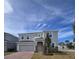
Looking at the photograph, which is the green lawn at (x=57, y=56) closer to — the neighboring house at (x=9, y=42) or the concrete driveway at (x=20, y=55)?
the concrete driveway at (x=20, y=55)

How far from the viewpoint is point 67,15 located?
2760 mm

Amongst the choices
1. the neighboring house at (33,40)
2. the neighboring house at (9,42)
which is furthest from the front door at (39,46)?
the neighboring house at (9,42)

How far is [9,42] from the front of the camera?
9.04 ft

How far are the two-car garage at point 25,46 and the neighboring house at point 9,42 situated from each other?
53 mm

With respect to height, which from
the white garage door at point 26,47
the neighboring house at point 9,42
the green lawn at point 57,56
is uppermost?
the neighboring house at point 9,42

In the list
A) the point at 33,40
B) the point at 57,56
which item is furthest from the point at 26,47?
the point at 57,56

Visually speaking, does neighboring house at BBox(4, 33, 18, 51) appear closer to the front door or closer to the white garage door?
the white garage door

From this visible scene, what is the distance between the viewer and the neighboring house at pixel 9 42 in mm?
2752

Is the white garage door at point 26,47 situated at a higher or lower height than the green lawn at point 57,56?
higher

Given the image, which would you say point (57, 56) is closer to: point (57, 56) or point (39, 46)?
point (57, 56)

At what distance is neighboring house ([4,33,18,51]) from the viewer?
108 inches

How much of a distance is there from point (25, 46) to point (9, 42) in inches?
8.2

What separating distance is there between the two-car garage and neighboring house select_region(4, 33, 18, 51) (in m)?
0.05

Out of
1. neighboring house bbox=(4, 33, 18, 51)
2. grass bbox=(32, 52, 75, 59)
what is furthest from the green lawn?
neighboring house bbox=(4, 33, 18, 51)
